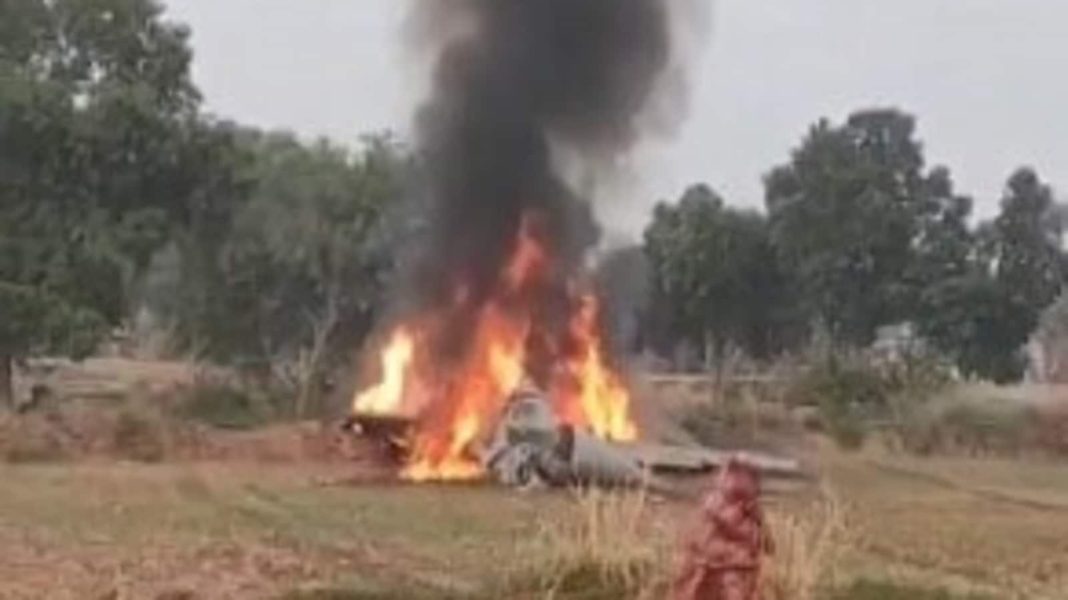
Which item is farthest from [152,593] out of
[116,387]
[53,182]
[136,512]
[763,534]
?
[116,387]

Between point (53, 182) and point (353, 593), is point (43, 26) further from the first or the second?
point (353, 593)

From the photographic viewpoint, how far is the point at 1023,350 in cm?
6875

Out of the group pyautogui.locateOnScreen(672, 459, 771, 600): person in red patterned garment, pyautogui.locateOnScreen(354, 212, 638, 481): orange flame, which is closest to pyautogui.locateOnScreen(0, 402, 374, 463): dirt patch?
pyautogui.locateOnScreen(354, 212, 638, 481): orange flame

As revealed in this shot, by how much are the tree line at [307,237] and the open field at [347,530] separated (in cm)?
1283

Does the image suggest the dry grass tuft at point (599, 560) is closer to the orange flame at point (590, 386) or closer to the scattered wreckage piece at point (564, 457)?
the scattered wreckage piece at point (564, 457)

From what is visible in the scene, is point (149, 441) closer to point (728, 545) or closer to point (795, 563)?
point (795, 563)

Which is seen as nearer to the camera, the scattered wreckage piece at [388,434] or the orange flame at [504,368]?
the scattered wreckage piece at [388,434]

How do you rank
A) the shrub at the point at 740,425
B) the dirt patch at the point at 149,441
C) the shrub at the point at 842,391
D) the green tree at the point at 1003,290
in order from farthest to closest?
the green tree at the point at 1003,290 → the shrub at the point at 842,391 → the shrub at the point at 740,425 → the dirt patch at the point at 149,441

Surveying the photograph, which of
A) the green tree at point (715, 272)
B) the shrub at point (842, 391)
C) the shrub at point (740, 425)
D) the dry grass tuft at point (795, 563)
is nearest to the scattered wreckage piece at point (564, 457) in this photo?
the shrub at point (740, 425)

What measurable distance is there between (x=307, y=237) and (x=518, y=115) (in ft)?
65.4

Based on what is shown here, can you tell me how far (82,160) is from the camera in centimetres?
5097

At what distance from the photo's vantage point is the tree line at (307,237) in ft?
166

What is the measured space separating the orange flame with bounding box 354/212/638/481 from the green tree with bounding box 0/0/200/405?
910 centimetres

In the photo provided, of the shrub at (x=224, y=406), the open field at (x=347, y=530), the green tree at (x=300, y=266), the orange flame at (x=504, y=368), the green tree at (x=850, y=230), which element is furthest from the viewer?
the green tree at (x=850, y=230)
